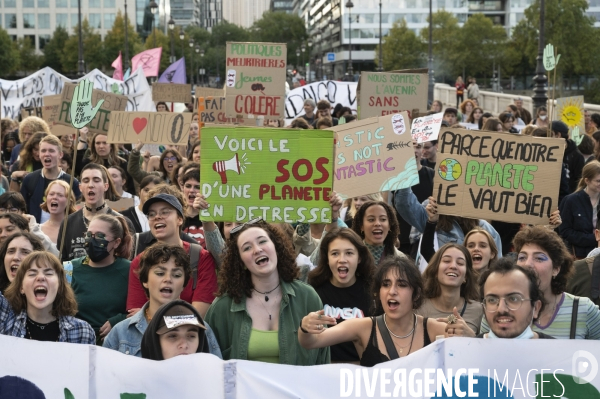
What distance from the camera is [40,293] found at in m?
4.95

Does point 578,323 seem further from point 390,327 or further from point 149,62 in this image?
point 149,62

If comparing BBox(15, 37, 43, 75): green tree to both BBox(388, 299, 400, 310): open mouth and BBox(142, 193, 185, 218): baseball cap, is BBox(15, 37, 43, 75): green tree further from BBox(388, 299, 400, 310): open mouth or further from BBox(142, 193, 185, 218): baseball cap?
BBox(388, 299, 400, 310): open mouth

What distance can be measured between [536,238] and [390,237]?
57.6 inches

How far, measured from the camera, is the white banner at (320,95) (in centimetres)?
1788

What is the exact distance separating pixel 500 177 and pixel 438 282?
163 cm

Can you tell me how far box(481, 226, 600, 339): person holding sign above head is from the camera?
16.1 feet

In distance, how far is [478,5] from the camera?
10925 centimetres

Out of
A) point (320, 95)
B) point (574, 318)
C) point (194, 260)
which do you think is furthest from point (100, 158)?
point (320, 95)

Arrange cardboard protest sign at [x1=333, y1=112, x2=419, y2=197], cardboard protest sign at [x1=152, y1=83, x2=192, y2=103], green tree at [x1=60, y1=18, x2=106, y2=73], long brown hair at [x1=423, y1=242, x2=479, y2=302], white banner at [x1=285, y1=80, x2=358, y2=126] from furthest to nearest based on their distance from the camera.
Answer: green tree at [x1=60, y1=18, x2=106, y2=73]
cardboard protest sign at [x1=152, y1=83, x2=192, y2=103]
white banner at [x1=285, y1=80, x2=358, y2=126]
cardboard protest sign at [x1=333, y1=112, x2=419, y2=197]
long brown hair at [x1=423, y1=242, x2=479, y2=302]

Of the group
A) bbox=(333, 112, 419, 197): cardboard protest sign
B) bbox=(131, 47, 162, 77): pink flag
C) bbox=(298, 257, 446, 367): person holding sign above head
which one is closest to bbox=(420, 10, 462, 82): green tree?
bbox=(131, 47, 162, 77): pink flag

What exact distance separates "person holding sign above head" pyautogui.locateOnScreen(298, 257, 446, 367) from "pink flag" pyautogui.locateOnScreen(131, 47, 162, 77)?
1758 cm

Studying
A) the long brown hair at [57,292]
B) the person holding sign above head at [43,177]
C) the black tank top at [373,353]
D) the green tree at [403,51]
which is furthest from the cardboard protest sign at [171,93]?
the green tree at [403,51]

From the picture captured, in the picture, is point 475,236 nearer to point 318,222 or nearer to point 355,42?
point 318,222

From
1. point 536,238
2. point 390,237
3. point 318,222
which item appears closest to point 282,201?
point 318,222
